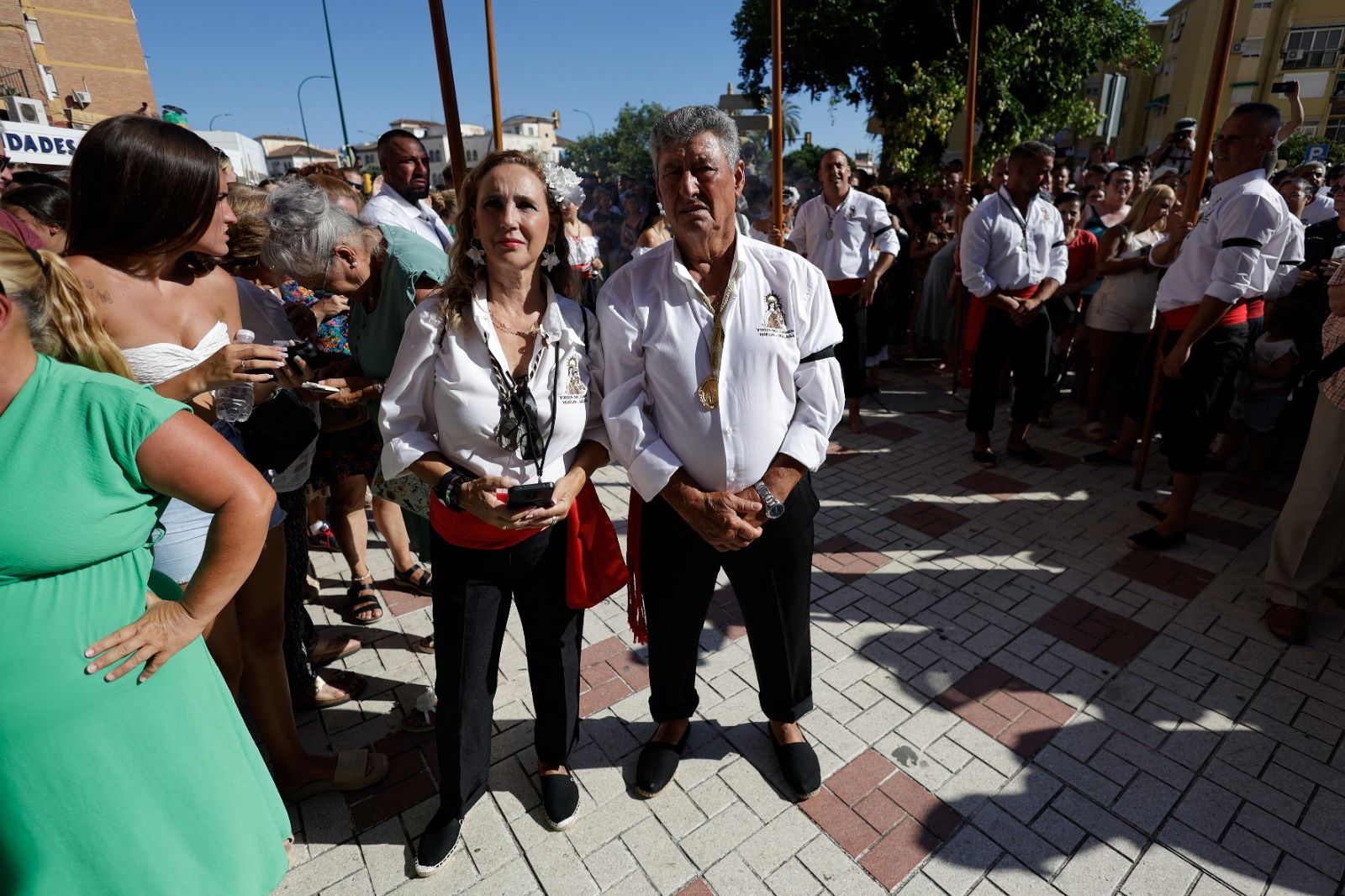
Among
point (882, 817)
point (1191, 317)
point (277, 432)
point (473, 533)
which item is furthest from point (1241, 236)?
point (277, 432)

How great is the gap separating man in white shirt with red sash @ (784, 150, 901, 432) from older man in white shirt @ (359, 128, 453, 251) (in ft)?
9.57

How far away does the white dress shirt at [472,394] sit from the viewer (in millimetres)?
1929

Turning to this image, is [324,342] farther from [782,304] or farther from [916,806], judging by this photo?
[916,806]

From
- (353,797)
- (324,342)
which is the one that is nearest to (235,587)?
(353,797)

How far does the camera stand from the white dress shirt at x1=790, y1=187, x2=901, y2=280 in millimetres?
5840

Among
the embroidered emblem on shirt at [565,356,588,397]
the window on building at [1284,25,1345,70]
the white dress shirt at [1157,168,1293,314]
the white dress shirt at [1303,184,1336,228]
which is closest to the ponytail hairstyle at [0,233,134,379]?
the embroidered emblem on shirt at [565,356,588,397]

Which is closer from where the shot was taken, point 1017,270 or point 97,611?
point 97,611

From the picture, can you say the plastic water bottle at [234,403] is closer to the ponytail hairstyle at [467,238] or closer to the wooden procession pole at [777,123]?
the ponytail hairstyle at [467,238]

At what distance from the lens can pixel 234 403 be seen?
6.32 feet

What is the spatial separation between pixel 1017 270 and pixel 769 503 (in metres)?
3.90

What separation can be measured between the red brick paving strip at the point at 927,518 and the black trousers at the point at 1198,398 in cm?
126

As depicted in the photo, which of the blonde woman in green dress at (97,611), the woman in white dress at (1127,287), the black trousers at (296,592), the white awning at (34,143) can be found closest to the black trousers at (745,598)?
the blonde woman in green dress at (97,611)

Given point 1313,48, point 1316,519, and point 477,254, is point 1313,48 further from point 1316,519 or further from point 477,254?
point 477,254

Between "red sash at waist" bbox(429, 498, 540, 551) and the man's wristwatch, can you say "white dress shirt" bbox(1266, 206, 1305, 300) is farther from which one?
"red sash at waist" bbox(429, 498, 540, 551)
